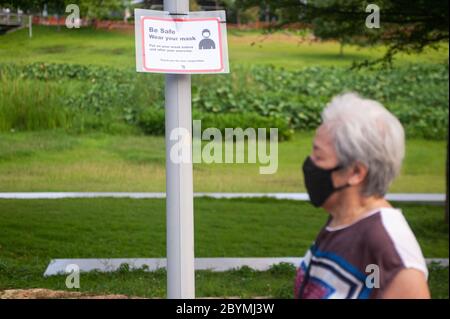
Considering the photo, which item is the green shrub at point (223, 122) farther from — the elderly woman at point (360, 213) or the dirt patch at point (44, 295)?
the elderly woman at point (360, 213)

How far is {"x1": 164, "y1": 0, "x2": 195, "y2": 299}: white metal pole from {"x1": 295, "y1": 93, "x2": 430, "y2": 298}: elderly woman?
1929 mm

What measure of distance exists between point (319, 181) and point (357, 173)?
114 mm

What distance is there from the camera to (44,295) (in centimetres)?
567

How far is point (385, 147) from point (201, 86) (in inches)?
236

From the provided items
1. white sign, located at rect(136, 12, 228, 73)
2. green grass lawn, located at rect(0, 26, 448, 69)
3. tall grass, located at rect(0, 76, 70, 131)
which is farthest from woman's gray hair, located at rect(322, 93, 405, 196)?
tall grass, located at rect(0, 76, 70, 131)

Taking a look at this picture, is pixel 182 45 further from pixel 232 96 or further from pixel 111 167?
pixel 232 96

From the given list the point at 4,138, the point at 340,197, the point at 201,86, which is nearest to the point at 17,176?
the point at 4,138

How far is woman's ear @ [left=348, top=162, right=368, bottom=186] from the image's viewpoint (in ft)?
7.45

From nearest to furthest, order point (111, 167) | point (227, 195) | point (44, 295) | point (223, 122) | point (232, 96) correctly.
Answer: point (44, 295) → point (111, 167) → point (227, 195) → point (223, 122) → point (232, 96)

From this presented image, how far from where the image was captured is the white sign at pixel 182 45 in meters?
4.11

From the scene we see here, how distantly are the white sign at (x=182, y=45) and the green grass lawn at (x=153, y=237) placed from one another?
2467 mm

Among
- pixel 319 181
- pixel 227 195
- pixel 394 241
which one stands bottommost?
pixel 227 195

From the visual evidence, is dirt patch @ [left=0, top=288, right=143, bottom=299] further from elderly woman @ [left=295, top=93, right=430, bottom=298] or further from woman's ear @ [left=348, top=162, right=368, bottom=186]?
woman's ear @ [left=348, top=162, right=368, bottom=186]

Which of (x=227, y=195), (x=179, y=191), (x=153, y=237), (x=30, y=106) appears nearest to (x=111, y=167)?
(x=153, y=237)
